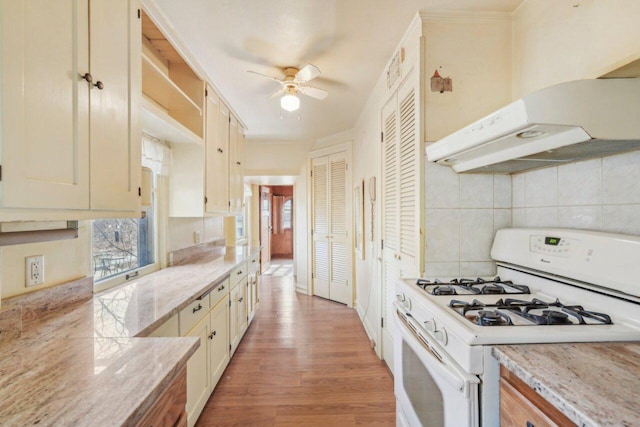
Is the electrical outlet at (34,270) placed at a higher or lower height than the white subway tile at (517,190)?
lower

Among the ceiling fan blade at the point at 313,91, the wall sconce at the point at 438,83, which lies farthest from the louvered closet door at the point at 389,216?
the ceiling fan blade at the point at 313,91

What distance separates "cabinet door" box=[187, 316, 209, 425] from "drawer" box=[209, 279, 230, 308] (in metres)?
0.13

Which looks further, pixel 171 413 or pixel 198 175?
pixel 198 175

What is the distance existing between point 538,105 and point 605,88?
10.5 inches

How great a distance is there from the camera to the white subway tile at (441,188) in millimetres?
1645

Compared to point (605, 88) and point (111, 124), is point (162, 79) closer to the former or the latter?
point (111, 124)

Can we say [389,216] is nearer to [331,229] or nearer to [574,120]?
[574,120]

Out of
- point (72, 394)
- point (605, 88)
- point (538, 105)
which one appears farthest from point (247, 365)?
point (605, 88)

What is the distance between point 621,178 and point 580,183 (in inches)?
6.2

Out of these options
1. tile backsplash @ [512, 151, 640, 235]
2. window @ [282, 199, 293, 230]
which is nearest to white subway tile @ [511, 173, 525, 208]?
tile backsplash @ [512, 151, 640, 235]

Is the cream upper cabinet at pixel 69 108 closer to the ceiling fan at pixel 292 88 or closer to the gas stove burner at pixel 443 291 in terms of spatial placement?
the ceiling fan at pixel 292 88

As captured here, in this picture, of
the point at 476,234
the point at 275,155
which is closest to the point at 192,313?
the point at 476,234

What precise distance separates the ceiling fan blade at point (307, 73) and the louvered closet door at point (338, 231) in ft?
6.46

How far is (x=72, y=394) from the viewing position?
0.67 m
